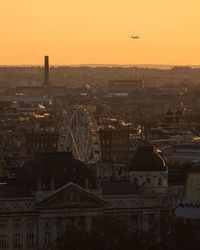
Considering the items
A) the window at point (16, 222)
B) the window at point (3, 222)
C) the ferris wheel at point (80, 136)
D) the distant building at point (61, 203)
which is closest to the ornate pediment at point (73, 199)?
the distant building at point (61, 203)

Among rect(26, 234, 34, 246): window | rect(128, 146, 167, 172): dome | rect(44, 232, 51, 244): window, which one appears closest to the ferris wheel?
rect(128, 146, 167, 172): dome

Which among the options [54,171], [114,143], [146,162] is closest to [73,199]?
[54,171]

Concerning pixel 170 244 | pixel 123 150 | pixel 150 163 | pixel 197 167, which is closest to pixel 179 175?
pixel 197 167

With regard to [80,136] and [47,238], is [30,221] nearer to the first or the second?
[47,238]

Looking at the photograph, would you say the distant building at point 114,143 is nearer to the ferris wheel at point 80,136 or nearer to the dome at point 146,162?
the ferris wheel at point 80,136

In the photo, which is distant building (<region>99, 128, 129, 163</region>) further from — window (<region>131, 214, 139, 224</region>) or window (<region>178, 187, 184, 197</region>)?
window (<region>131, 214, 139, 224</region>)

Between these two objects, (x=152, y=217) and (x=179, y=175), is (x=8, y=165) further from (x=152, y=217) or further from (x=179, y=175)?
(x=152, y=217)
